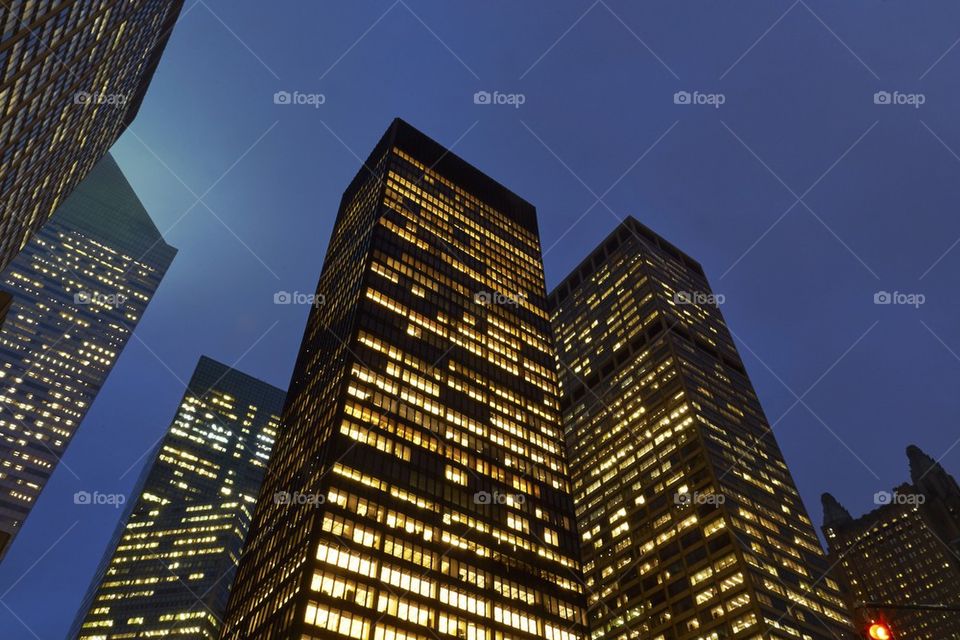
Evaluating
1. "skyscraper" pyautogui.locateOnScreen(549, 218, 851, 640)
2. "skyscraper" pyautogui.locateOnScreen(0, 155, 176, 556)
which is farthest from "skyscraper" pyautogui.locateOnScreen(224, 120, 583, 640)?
"skyscraper" pyautogui.locateOnScreen(0, 155, 176, 556)

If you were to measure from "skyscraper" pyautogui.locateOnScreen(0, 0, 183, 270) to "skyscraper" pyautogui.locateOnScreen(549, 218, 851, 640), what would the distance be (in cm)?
10267

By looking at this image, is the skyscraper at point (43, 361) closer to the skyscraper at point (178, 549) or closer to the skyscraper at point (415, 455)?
the skyscraper at point (178, 549)

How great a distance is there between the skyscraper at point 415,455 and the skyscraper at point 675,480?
25.7 metres

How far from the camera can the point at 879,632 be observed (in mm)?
13023

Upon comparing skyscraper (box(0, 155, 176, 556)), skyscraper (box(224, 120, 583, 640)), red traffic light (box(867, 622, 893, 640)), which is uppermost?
skyscraper (box(0, 155, 176, 556))

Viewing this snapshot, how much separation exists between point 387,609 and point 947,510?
656 ft

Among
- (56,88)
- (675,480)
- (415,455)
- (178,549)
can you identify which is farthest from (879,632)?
(178,549)

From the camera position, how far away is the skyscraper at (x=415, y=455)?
6259 centimetres

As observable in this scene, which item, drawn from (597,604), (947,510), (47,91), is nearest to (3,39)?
(47,91)

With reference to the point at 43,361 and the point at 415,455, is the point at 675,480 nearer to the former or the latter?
the point at 415,455

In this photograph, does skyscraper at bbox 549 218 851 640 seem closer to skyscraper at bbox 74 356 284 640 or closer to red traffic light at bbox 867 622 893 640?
red traffic light at bbox 867 622 893 640

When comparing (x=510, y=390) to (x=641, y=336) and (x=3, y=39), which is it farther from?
(x=3, y=39)

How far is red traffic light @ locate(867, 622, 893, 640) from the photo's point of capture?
12852mm

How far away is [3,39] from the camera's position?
49.8 m
